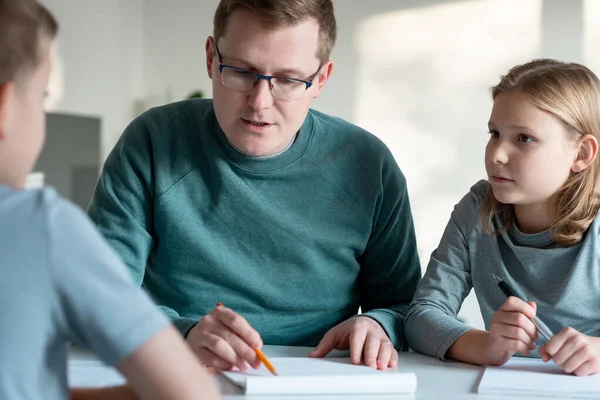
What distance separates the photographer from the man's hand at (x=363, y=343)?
4.16 ft

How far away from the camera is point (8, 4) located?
637 millimetres

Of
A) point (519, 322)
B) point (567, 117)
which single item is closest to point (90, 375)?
point (519, 322)

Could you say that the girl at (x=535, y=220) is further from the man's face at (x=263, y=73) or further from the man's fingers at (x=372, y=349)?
the man's face at (x=263, y=73)

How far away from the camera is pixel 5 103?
2.10ft

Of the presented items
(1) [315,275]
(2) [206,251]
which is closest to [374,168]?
(1) [315,275]

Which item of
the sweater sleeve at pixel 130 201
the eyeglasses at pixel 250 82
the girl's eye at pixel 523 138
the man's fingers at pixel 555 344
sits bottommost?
the man's fingers at pixel 555 344

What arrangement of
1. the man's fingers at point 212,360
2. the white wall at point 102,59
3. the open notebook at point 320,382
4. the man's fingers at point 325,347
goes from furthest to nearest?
1. the white wall at point 102,59
2. the man's fingers at point 325,347
3. the man's fingers at point 212,360
4. the open notebook at point 320,382

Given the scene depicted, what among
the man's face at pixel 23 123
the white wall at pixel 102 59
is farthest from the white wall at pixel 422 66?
the man's face at pixel 23 123

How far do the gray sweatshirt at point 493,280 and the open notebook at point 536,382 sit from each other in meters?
0.13

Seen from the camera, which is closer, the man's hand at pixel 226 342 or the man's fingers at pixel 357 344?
the man's hand at pixel 226 342

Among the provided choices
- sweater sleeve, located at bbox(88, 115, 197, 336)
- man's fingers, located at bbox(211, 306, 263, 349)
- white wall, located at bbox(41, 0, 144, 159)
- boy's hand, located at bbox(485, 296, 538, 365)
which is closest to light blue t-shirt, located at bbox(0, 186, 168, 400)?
man's fingers, located at bbox(211, 306, 263, 349)

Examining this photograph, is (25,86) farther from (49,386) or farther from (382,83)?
(382,83)

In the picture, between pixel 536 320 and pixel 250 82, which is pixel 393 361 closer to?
pixel 536 320

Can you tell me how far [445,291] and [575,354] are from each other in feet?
1.09
